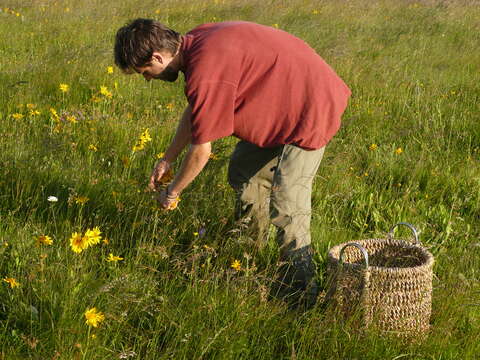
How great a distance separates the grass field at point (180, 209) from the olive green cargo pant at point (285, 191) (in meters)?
0.15

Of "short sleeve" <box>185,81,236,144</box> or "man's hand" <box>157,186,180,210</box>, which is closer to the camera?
"short sleeve" <box>185,81,236,144</box>

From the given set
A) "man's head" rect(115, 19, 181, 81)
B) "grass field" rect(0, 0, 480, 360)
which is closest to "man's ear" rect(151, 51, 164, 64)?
"man's head" rect(115, 19, 181, 81)

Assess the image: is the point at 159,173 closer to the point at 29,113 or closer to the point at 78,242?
the point at 78,242

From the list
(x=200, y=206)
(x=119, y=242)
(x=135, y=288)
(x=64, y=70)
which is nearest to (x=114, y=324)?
(x=135, y=288)

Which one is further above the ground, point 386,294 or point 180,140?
point 180,140

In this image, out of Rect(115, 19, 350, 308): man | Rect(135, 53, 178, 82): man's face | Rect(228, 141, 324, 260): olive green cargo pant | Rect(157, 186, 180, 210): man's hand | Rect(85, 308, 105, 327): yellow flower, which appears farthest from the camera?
Rect(228, 141, 324, 260): olive green cargo pant

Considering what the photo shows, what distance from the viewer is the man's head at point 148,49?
250cm

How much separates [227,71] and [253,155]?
0.74 metres

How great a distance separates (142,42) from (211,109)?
403mm

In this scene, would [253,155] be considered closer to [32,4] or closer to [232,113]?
[232,113]

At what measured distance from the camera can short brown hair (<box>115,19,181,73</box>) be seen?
2496 millimetres

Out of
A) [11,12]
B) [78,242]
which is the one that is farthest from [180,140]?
[11,12]

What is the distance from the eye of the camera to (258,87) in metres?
2.64

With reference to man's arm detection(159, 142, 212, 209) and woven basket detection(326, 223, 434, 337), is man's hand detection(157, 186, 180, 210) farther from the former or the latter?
woven basket detection(326, 223, 434, 337)
